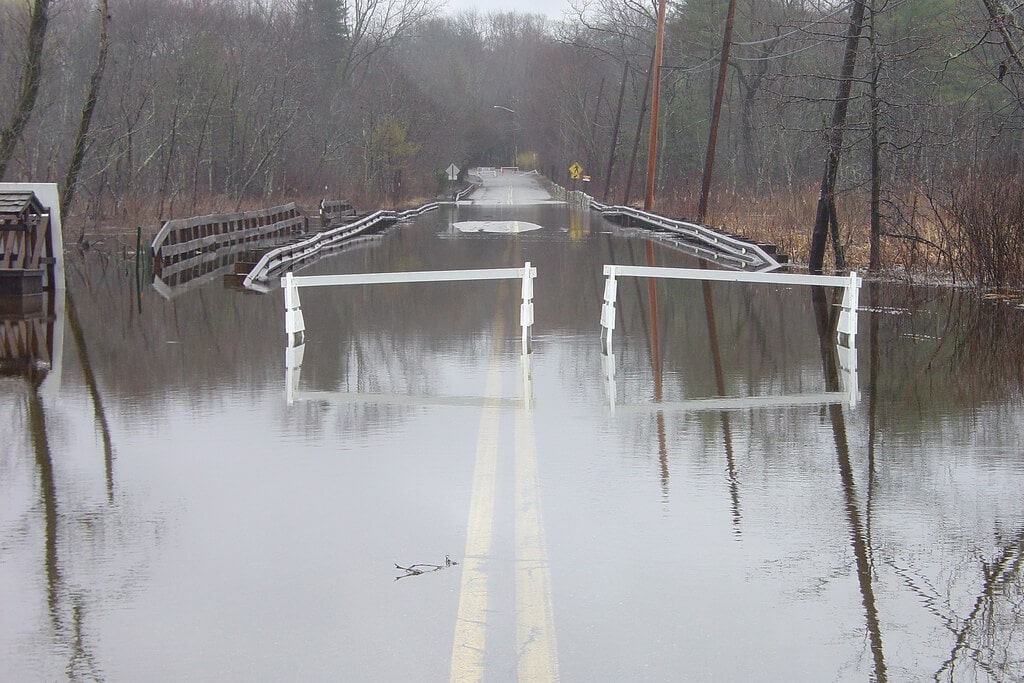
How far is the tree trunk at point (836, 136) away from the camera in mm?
25234

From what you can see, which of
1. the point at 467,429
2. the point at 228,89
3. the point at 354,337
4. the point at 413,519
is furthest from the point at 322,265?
the point at 228,89

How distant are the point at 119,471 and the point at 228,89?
184ft

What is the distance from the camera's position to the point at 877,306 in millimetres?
20641

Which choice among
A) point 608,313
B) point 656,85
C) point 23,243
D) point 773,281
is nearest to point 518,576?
point 773,281

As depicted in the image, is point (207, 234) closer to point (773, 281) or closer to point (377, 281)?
point (377, 281)


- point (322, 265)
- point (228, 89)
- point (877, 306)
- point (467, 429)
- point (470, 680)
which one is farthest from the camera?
point (228, 89)

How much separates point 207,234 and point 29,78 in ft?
18.9

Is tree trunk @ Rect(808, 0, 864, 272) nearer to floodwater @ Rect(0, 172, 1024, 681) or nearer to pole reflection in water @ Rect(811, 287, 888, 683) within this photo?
floodwater @ Rect(0, 172, 1024, 681)

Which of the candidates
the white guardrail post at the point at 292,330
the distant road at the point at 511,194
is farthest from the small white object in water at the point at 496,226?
the distant road at the point at 511,194

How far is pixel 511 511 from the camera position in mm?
7480

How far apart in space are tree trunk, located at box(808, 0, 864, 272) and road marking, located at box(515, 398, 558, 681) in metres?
18.3

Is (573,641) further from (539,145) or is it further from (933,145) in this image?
(539,145)

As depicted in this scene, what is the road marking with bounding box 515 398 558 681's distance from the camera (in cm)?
508

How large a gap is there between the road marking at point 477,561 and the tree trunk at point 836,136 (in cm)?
1668
